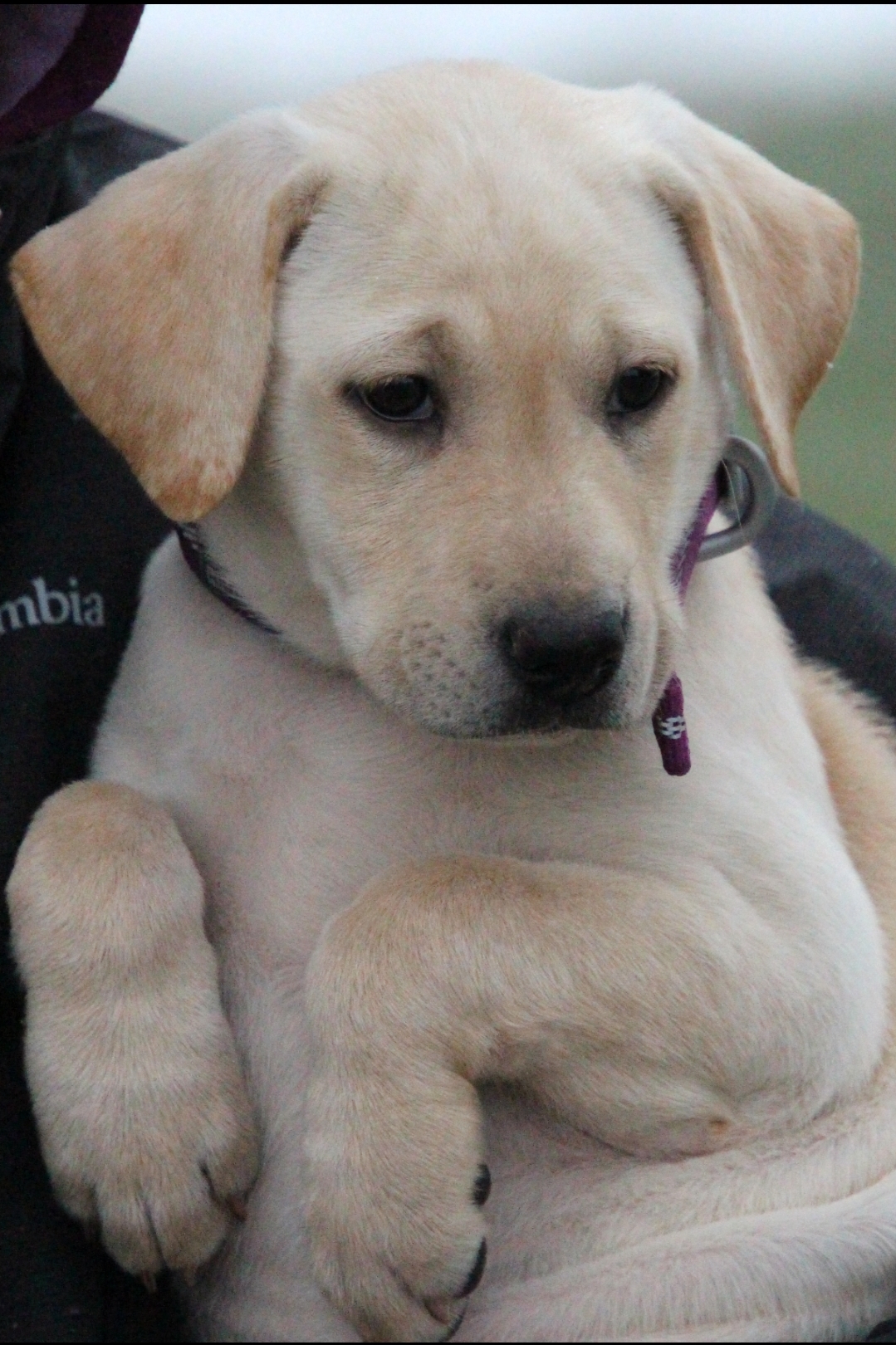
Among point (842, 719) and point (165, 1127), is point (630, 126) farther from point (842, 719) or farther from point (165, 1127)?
point (165, 1127)

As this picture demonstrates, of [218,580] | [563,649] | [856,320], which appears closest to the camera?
[563,649]

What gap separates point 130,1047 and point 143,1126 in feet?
0.40

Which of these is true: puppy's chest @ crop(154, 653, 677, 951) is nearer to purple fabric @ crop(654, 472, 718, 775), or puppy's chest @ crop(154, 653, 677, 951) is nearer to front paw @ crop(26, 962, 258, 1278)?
purple fabric @ crop(654, 472, 718, 775)

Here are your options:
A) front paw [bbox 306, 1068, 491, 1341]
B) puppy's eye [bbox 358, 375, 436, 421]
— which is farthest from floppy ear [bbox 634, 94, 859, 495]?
front paw [bbox 306, 1068, 491, 1341]

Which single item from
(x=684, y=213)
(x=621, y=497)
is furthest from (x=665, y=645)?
(x=684, y=213)

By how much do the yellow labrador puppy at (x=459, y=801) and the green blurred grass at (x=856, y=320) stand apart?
262 inches

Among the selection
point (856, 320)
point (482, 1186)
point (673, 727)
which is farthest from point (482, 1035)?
point (856, 320)

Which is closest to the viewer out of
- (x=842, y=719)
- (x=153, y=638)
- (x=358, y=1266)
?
(x=358, y=1266)

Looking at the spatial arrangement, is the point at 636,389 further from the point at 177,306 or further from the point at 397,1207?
the point at 397,1207

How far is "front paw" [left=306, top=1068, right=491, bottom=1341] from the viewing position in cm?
255

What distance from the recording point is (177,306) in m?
2.64

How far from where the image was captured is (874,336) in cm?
1455

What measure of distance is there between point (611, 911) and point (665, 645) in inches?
17.1

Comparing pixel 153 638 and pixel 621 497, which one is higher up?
pixel 621 497
